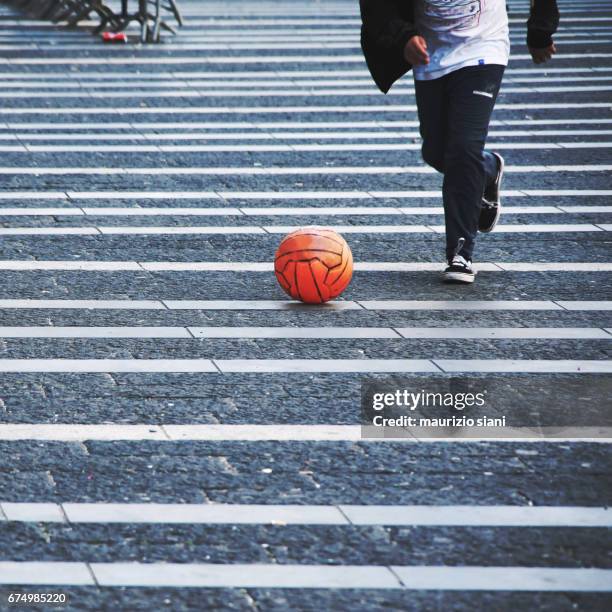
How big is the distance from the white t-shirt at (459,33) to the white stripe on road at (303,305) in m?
1.26

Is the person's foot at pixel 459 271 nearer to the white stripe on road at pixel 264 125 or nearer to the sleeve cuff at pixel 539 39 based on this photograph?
the sleeve cuff at pixel 539 39

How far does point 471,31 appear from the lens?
7473 mm

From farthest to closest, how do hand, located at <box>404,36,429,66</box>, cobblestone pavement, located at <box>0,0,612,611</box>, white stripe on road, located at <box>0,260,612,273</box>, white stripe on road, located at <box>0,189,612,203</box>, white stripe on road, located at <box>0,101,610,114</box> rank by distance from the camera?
white stripe on road, located at <box>0,101,610,114</box> → white stripe on road, located at <box>0,189,612,203</box> → white stripe on road, located at <box>0,260,612,273</box> → hand, located at <box>404,36,429,66</box> → cobblestone pavement, located at <box>0,0,612,611</box>

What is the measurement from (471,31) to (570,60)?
10.2 m

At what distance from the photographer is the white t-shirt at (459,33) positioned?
24.5 feet

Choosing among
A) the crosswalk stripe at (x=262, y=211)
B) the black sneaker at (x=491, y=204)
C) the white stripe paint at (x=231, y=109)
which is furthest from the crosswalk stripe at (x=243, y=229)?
the white stripe paint at (x=231, y=109)

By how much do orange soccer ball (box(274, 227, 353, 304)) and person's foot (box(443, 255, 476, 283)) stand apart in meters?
0.61

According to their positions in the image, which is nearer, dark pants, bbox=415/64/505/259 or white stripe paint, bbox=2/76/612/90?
dark pants, bbox=415/64/505/259

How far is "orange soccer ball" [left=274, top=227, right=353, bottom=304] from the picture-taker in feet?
23.9

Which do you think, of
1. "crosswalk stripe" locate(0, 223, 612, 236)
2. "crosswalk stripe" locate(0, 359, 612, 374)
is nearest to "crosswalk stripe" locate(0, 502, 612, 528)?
"crosswalk stripe" locate(0, 359, 612, 374)

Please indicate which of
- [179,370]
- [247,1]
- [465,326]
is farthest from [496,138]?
[247,1]

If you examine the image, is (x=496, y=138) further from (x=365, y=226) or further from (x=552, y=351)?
(x=552, y=351)

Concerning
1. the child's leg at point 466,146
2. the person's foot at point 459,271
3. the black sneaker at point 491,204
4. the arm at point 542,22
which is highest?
the arm at point 542,22

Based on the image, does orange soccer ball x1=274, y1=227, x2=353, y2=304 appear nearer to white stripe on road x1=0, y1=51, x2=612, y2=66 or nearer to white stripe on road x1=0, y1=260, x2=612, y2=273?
white stripe on road x1=0, y1=260, x2=612, y2=273
